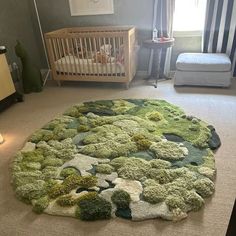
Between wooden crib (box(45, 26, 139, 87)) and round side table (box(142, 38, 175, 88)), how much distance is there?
25cm

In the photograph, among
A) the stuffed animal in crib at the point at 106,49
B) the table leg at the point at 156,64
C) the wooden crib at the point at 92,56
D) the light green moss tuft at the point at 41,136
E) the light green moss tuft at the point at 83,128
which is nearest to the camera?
the light green moss tuft at the point at 41,136

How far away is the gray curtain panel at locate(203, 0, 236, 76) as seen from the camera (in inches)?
130

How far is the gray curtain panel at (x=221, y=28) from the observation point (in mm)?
3308

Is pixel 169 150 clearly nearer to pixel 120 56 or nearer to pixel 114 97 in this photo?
pixel 114 97

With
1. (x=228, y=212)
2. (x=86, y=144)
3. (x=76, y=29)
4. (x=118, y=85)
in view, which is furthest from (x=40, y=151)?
(x=76, y=29)

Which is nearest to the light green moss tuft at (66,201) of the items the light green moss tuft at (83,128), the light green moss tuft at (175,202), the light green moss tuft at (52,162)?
the light green moss tuft at (52,162)

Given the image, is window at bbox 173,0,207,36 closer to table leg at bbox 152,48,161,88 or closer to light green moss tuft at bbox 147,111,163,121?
table leg at bbox 152,48,161,88

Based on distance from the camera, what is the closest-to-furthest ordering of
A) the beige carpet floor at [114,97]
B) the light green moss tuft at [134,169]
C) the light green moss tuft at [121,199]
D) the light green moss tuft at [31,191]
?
1. the beige carpet floor at [114,97]
2. the light green moss tuft at [121,199]
3. the light green moss tuft at [31,191]
4. the light green moss tuft at [134,169]

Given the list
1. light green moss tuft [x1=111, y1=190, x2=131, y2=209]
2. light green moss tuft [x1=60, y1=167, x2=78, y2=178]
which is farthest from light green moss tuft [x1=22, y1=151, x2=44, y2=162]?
light green moss tuft [x1=111, y1=190, x2=131, y2=209]

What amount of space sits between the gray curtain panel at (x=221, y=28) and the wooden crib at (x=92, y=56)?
1.09 m

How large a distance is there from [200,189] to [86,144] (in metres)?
1.07

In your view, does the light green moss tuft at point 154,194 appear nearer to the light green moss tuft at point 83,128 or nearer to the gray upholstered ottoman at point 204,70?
the light green moss tuft at point 83,128

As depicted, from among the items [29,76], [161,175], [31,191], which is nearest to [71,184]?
[31,191]

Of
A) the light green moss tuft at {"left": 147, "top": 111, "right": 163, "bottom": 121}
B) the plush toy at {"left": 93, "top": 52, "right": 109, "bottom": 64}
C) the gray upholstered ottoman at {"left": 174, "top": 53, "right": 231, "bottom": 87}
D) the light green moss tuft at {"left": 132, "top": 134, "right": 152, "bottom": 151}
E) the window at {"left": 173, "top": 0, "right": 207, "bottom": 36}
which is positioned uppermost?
the window at {"left": 173, "top": 0, "right": 207, "bottom": 36}
